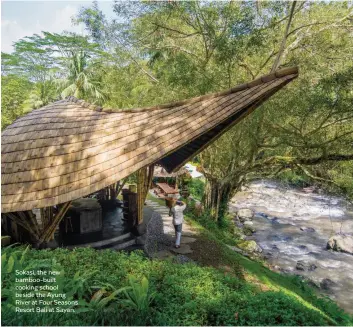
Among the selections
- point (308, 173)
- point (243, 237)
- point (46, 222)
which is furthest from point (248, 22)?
point (243, 237)

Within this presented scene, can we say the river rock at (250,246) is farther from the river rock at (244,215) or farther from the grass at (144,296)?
Answer: the grass at (144,296)

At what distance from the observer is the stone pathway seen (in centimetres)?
886

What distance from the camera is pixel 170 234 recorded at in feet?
35.0

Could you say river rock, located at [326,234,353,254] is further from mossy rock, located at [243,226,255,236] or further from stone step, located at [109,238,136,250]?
stone step, located at [109,238,136,250]

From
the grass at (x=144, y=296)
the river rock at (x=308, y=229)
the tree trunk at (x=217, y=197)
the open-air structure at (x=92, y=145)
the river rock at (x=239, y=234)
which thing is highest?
the open-air structure at (x=92, y=145)

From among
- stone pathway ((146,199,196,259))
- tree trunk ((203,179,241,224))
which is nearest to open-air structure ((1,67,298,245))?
stone pathway ((146,199,196,259))

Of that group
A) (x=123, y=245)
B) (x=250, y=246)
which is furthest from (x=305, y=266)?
(x=123, y=245)

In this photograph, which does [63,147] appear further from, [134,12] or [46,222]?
[134,12]

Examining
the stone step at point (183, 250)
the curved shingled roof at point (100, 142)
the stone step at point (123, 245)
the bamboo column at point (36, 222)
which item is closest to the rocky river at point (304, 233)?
the stone step at point (183, 250)

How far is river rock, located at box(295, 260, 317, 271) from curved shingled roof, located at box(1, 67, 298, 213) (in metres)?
10.1

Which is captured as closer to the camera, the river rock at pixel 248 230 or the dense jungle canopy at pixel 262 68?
the dense jungle canopy at pixel 262 68

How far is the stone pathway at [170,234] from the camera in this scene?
8.86 m

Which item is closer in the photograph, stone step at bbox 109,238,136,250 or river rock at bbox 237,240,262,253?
stone step at bbox 109,238,136,250

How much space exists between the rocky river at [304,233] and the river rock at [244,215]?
0.39 m
